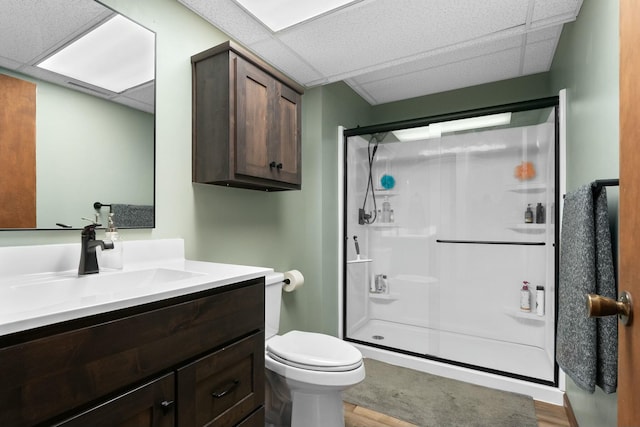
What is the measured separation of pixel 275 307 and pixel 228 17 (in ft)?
5.24

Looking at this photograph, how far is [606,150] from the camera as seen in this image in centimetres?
119

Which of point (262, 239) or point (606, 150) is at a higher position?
point (606, 150)

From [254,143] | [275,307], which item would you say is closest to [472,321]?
[275,307]

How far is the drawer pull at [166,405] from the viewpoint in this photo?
86cm

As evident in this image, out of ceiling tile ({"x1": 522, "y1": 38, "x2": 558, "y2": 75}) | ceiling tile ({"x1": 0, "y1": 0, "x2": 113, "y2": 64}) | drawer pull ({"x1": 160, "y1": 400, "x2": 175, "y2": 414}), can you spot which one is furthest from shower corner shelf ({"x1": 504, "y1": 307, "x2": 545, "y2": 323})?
ceiling tile ({"x1": 0, "y1": 0, "x2": 113, "y2": 64})

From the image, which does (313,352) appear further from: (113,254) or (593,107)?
(593,107)

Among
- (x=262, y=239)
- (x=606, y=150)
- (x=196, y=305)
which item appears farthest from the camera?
(x=262, y=239)

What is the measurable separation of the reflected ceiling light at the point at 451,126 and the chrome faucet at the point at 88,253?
217 centimetres

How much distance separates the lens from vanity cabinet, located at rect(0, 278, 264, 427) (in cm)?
64

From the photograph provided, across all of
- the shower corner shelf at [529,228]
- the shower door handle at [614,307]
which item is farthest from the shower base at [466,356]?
the shower door handle at [614,307]

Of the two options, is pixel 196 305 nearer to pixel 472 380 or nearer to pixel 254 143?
pixel 254 143

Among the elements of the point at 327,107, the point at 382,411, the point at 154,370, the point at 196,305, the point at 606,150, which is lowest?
the point at 382,411

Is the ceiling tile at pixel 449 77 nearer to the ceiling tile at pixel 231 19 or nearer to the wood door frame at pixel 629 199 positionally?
the ceiling tile at pixel 231 19

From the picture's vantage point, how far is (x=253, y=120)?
1.64 metres
